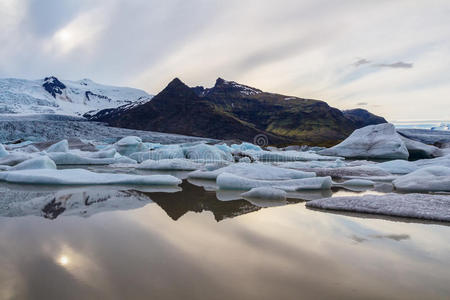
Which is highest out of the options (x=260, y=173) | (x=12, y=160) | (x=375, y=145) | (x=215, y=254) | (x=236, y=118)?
(x=236, y=118)

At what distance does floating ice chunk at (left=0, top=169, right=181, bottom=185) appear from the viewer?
5.14 meters

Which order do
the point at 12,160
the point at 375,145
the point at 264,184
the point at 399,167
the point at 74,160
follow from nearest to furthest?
the point at 264,184, the point at 12,160, the point at 399,167, the point at 74,160, the point at 375,145

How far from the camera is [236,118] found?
373ft

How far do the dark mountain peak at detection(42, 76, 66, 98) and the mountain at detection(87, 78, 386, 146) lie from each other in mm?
40171

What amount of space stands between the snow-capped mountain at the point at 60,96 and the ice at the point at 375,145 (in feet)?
299

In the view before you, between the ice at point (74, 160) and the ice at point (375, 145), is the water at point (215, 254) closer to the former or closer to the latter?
the ice at point (74, 160)

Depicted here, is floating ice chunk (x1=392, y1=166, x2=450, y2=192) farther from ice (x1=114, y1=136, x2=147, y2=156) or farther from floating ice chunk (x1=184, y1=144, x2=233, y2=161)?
ice (x1=114, y1=136, x2=147, y2=156)

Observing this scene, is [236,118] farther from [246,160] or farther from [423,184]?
[423,184]

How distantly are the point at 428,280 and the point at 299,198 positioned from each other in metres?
2.74

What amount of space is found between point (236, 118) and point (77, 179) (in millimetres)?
109359

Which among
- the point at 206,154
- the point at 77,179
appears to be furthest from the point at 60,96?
the point at 77,179

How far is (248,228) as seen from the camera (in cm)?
272

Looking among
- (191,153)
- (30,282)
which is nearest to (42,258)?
(30,282)

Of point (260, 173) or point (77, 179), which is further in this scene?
point (260, 173)
